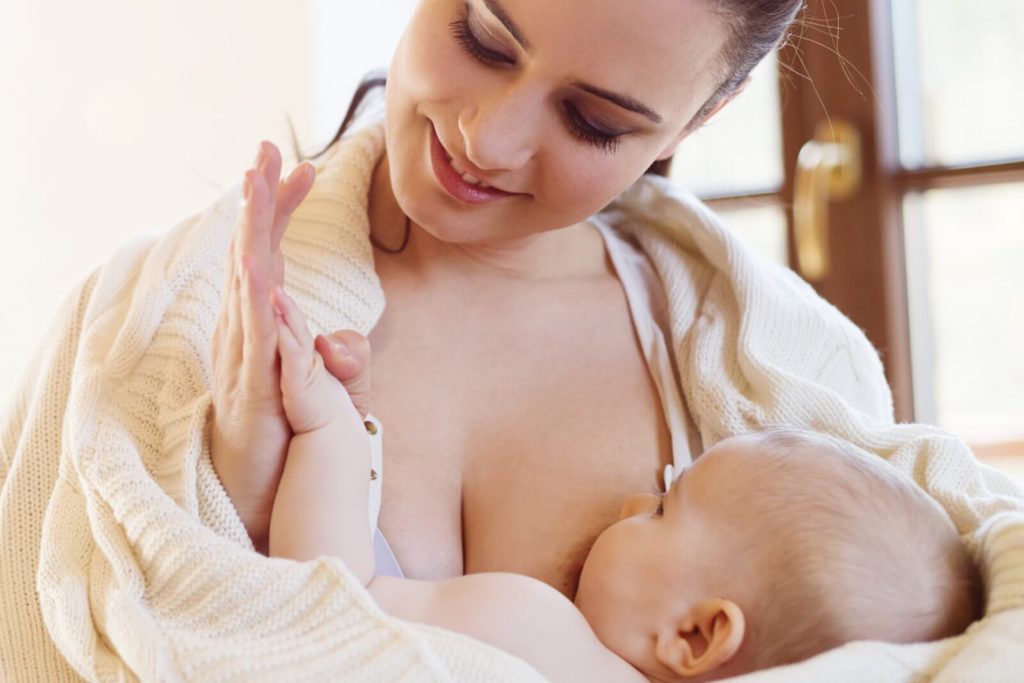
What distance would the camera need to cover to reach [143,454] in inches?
40.5

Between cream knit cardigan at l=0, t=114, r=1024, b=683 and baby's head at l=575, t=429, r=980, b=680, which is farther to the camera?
baby's head at l=575, t=429, r=980, b=680

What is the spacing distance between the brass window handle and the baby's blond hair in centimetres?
149

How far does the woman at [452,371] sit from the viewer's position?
90cm

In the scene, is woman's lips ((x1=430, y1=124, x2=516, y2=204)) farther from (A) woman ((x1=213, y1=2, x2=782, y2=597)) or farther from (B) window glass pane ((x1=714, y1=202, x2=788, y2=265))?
(B) window glass pane ((x1=714, y1=202, x2=788, y2=265))

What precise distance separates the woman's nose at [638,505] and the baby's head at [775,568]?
0.08 ft

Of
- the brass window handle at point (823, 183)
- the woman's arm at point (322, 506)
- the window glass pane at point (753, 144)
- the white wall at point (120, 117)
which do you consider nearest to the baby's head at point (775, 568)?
the woman's arm at point (322, 506)

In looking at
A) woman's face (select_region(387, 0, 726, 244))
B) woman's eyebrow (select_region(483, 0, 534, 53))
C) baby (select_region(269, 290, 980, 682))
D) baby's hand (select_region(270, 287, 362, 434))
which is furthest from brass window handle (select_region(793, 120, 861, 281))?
baby's hand (select_region(270, 287, 362, 434))

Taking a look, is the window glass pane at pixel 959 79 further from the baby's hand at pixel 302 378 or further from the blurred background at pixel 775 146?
the baby's hand at pixel 302 378

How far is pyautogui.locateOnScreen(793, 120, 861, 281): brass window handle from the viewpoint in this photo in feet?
8.10

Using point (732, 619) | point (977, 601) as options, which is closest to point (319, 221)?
point (732, 619)

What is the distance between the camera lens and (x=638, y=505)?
113 centimetres

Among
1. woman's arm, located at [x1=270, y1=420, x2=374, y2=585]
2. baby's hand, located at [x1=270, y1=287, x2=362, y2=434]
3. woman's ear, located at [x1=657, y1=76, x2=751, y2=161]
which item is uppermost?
woman's ear, located at [x1=657, y1=76, x2=751, y2=161]

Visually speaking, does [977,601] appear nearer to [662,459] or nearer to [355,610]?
[662,459]

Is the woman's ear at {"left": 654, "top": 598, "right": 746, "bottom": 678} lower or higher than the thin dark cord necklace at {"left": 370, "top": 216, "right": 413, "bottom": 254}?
lower
